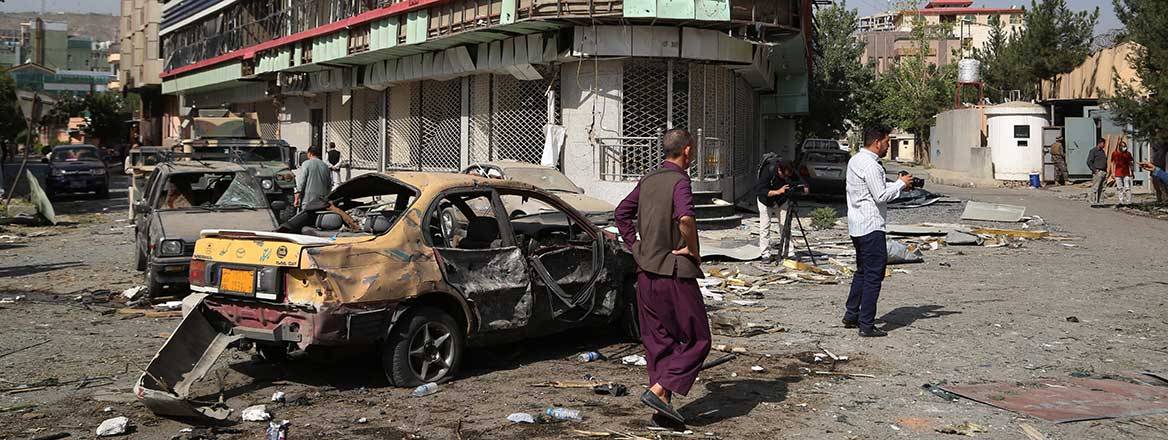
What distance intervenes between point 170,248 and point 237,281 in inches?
192

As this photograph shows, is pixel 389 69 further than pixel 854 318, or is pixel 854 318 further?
pixel 389 69

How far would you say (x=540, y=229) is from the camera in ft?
27.0

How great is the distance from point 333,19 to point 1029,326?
2373 cm

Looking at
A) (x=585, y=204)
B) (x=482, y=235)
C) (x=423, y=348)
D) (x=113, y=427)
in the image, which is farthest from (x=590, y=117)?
(x=113, y=427)

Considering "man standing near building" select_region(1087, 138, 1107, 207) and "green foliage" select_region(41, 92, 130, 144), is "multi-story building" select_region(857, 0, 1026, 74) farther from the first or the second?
"green foliage" select_region(41, 92, 130, 144)

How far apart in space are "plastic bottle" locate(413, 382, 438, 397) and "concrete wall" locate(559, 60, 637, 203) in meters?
12.2

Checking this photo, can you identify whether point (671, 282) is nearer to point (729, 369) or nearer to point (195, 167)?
point (729, 369)

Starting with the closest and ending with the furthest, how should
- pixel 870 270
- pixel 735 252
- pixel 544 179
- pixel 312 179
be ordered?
1. pixel 870 270
2. pixel 735 252
3. pixel 312 179
4. pixel 544 179

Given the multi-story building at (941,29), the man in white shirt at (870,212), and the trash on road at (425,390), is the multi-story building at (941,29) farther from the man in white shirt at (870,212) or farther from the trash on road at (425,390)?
the trash on road at (425,390)

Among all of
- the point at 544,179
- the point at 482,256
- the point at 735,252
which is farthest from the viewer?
the point at 544,179

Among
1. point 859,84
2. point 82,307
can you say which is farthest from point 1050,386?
point 859,84

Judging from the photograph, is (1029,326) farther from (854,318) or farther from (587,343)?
(587,343)

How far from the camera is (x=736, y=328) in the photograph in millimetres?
8930

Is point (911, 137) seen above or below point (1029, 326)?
above
